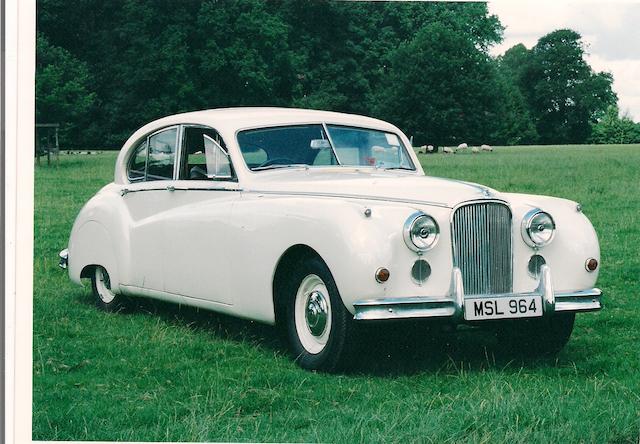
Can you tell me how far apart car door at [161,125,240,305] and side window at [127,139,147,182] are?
495 millimetres

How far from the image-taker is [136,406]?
4527 millimetres

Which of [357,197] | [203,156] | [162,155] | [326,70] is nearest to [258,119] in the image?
[203,156]

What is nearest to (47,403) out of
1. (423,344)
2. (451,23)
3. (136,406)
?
(136,406)

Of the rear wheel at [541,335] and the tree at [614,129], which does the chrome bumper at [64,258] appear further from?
the tree at [614,129]

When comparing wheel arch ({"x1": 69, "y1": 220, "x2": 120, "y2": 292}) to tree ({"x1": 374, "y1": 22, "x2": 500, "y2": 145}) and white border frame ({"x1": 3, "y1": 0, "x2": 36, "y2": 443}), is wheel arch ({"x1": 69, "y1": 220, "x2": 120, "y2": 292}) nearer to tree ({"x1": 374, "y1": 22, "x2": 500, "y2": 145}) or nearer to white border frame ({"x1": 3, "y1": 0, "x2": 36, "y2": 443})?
white border frame ({"x1": 3, "y1": 0, "x2": 36, "y2": 443})

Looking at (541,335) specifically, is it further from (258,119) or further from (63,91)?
(63,91)

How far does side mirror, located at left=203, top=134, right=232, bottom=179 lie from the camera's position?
5.71m

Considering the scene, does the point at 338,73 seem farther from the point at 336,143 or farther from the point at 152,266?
the point at 152,266

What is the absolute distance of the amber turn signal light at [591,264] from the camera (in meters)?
5.07

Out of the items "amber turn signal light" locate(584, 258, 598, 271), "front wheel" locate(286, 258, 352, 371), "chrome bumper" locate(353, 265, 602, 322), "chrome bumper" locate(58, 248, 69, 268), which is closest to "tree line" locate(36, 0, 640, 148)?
"chrome bumper" locate(58, 248, 69, 268)

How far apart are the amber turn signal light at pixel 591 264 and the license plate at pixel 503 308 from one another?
0.43 meters

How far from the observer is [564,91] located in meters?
6.66

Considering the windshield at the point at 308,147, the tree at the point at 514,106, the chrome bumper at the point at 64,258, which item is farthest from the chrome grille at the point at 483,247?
the chrome bumper at the point at 64,258

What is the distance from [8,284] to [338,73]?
269 cm
